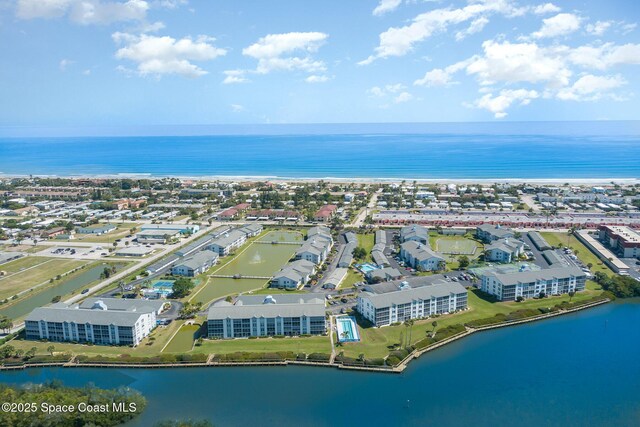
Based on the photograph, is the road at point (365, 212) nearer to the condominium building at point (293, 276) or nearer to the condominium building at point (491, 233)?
the condominium building at point (491, 233)

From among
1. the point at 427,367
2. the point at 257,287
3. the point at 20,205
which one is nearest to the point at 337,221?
the point at 257,287

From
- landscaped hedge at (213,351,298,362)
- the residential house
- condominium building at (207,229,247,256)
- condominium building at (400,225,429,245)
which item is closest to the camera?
landscaped hedge at (213,351,298,362)

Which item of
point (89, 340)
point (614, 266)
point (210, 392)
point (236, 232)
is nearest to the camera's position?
point (210, 392)

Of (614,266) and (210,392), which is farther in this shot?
(614,266)

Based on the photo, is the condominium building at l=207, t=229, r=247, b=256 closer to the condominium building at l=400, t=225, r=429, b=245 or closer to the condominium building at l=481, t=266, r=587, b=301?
the condominium building at l=400, t=225, r=429, b=245

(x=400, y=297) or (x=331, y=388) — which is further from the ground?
(x=400, y=297)

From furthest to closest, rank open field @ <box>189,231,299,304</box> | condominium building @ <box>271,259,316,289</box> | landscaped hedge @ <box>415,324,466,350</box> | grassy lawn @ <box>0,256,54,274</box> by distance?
grassy lawn @ <box>0,256,54,274</box>
condominium building @ <box>271,259,316,289</box>
open field @ <box>189,231,299,304</box>
landscaped hedge @ <box>415,324,466,350</box>

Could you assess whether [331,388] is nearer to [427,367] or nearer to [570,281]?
[427,367]

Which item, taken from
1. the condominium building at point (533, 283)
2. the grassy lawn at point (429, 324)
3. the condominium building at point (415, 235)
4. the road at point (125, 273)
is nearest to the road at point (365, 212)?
the condominium building at point (415, 235)

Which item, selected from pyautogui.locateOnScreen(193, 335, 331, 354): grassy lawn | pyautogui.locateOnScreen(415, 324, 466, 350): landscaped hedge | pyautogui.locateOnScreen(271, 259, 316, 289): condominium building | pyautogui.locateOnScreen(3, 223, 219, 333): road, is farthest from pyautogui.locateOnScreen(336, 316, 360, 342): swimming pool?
pyautogui.locateOnScreen(3, 223, 219, 333): road
